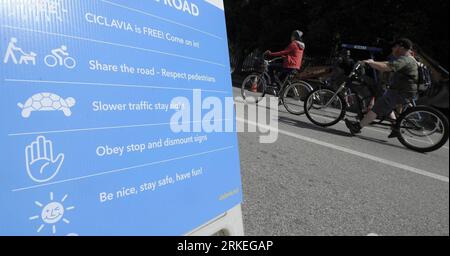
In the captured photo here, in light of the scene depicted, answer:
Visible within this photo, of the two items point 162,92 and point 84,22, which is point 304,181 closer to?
point 162,92

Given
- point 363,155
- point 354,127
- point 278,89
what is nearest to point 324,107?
point 354,127

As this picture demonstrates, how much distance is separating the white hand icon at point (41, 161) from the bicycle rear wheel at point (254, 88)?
21.8 ft

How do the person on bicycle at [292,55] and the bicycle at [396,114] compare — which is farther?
the person on bicycle at [292,55]

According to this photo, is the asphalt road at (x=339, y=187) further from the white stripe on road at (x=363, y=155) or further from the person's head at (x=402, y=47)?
the person's head at (x=402, y=47)

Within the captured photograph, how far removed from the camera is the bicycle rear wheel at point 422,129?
4875 mm

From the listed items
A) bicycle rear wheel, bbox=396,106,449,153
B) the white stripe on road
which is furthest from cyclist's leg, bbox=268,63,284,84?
bicycle rear wheel, bbox=396,106,449,153

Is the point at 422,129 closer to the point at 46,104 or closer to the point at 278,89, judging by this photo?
the point at 278,89

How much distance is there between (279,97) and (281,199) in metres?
4.38

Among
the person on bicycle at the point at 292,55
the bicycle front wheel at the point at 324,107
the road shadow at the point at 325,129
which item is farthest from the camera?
the person on bicycle at the point at 292,55

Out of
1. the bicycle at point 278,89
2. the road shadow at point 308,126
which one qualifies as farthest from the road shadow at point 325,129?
the bicycle at point 278,89

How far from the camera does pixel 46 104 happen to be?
77 cm

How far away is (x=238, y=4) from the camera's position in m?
13.9

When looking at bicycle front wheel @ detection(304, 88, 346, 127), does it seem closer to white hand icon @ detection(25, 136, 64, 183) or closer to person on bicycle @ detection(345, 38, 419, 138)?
person on bicycle @ detection(345, 38, 419, 138)
